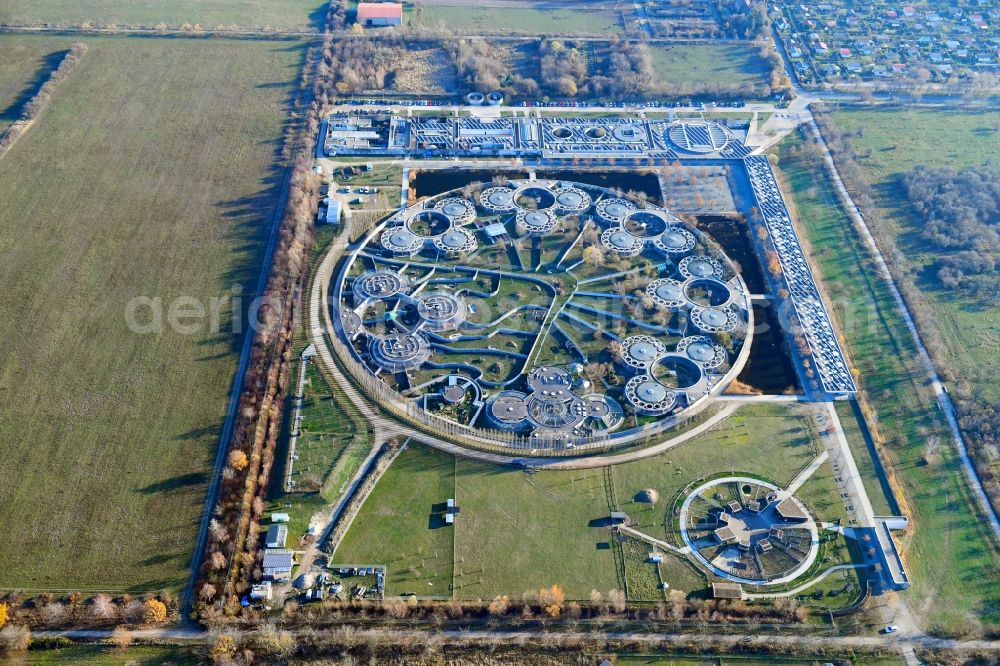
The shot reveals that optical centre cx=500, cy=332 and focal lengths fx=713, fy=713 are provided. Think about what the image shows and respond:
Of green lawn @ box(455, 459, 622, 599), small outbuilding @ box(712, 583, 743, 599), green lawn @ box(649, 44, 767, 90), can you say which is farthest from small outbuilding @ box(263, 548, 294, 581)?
green lawn @ box(649, 44, 767, 90)

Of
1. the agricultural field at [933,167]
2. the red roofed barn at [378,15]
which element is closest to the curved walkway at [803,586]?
the agricultural field at [933,167]

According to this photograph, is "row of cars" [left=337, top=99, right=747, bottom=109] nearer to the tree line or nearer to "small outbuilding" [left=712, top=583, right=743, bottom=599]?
the tree line

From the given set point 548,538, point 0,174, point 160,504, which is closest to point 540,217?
point 548,538

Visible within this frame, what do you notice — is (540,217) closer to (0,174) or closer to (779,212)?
(779,212)

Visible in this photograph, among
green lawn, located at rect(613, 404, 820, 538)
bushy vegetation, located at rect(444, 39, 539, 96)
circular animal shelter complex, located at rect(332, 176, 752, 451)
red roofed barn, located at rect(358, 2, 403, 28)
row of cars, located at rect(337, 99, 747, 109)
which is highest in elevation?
red roofed barn, located at rect(358, 2, 403, 28)

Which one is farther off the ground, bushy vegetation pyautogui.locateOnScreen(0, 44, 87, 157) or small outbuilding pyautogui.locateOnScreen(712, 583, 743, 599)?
bushy vegetation pyautogui.locateOnScreen(0, 44, 87, 157)
